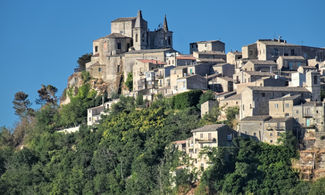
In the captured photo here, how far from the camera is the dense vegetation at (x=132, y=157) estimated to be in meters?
55.1

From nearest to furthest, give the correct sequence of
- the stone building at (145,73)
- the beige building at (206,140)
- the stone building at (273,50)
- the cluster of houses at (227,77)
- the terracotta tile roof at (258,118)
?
the beige building at (206,140)
the cluster of houses at (227,77)
the terracotta tile roof at (258,118)
the stone building at (273,50)
the stone building at (145,73)

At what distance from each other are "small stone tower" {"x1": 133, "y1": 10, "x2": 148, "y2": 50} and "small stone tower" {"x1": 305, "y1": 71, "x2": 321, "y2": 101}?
2515 centimetres

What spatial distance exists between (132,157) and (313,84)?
1440 cm

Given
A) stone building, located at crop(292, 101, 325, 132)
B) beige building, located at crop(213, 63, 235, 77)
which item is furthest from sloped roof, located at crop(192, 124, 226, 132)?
beige building, located at crop(213, 63, 235, 77)

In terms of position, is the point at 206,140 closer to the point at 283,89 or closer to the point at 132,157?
the point at 283,89

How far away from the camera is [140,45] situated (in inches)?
3263

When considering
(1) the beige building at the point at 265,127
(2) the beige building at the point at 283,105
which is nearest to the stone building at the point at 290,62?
(2) the beige building at the point at 283,105

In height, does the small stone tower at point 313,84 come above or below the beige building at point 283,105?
above

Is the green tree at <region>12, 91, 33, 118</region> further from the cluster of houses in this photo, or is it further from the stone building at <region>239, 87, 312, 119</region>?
the stone building at <region>239, 87, 312, 119</region>

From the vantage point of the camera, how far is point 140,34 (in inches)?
3280

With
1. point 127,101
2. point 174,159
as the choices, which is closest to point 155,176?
point 174,159

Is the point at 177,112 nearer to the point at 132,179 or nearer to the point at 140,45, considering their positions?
the point at 132,179

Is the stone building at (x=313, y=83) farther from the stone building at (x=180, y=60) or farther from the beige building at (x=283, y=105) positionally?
the stone building at (x=180, y=60)

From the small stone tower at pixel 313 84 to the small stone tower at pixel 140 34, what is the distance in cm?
2515
